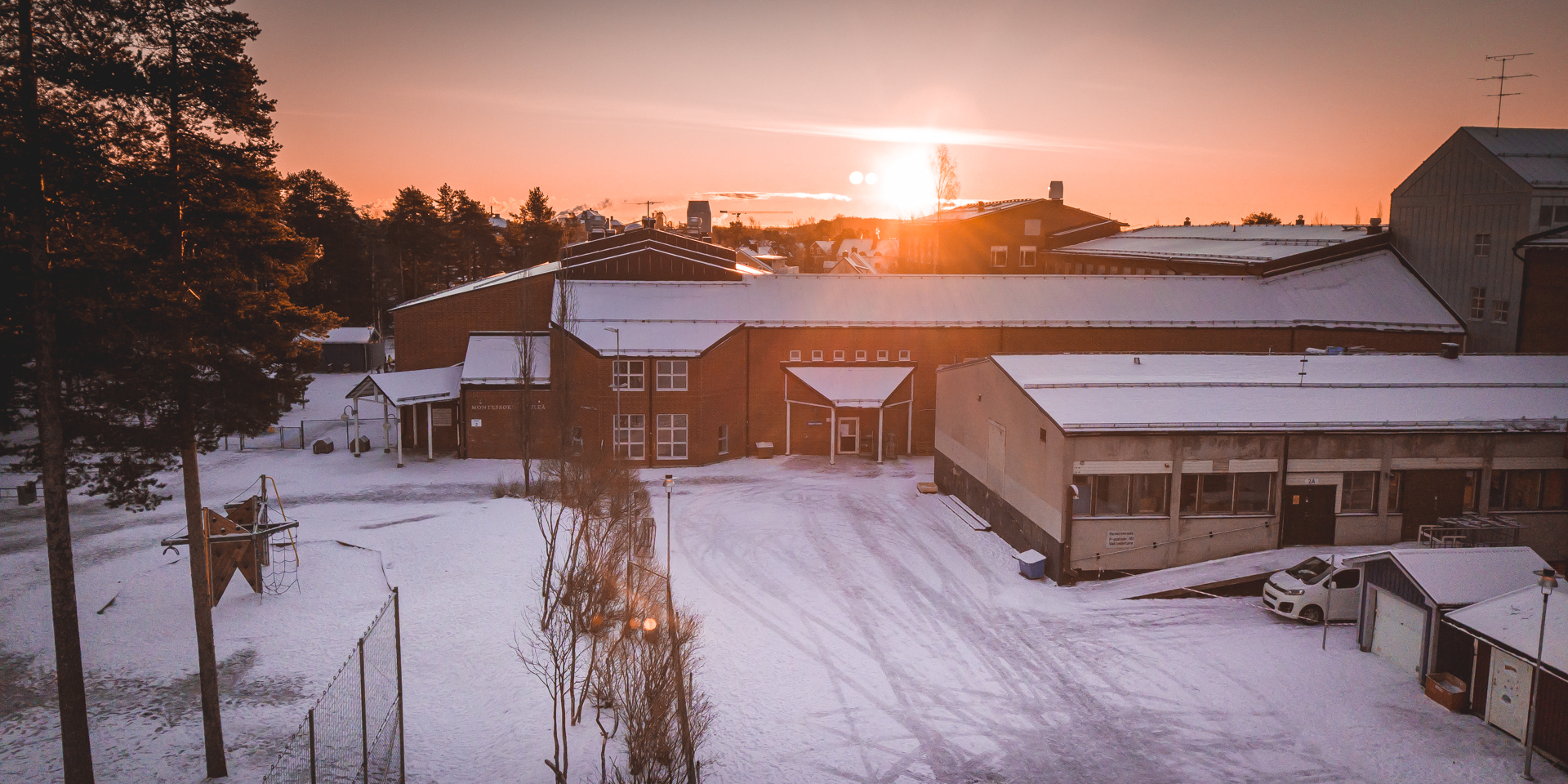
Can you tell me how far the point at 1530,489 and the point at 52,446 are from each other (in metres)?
37.5

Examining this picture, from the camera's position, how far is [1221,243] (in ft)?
196

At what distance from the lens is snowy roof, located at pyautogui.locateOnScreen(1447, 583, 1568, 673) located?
17.2 m

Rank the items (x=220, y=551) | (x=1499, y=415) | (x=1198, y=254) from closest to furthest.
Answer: (x=220, y=551), (x=1499, y=415), (x=1198, y=254)

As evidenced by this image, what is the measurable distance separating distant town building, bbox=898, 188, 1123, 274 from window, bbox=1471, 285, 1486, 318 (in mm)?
31560

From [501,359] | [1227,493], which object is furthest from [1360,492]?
[501,359]

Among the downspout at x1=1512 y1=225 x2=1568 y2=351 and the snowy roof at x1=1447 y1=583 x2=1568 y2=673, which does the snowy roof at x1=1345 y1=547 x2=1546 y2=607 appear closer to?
the snowy roof at x1=1447 y1=583 x2=1568 y2=673

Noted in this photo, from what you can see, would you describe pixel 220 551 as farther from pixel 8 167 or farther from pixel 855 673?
pixel 855 673

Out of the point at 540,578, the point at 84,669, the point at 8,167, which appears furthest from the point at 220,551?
the point at 8,167

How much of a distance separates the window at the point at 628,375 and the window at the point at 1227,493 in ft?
75.8

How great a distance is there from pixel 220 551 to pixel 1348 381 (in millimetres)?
34403

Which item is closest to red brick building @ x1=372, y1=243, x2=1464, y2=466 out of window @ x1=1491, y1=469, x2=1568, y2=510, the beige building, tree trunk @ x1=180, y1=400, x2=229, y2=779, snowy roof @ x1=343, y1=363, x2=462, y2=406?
snowy roof @ x1=343, y1=363, x2=462, y2=406

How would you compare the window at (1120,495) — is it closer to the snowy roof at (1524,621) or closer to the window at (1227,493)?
the window at (1227,493)

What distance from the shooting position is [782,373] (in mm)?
43312

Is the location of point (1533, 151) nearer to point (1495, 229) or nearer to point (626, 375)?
point (1495, 229)
